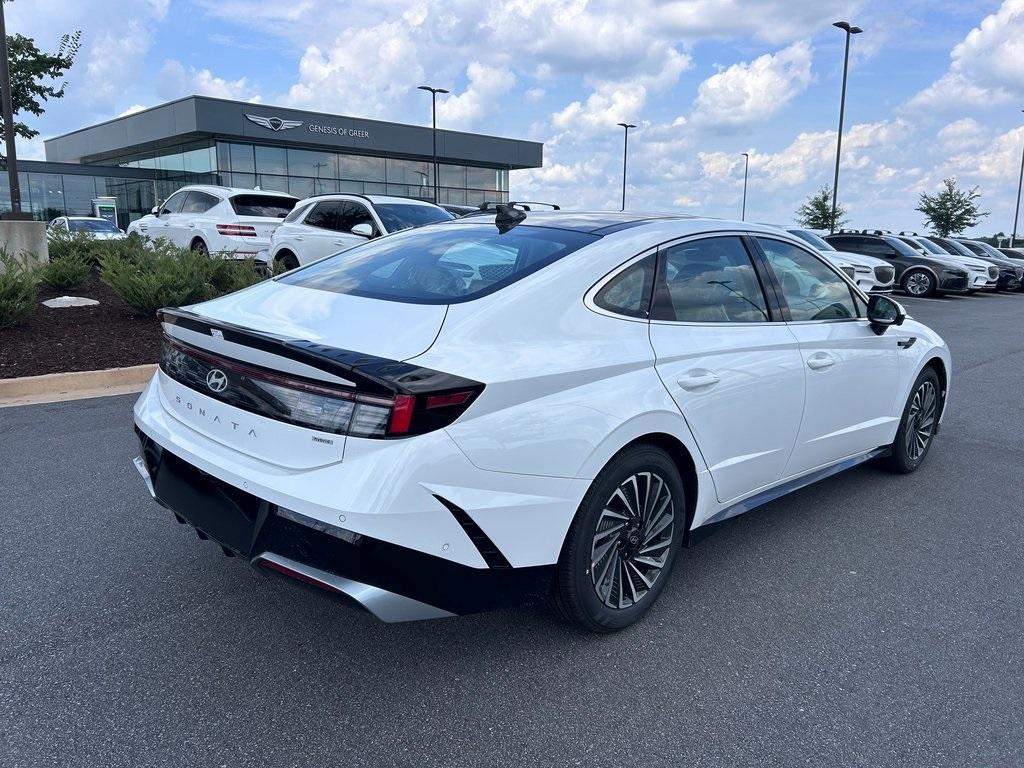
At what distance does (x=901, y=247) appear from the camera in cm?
2336

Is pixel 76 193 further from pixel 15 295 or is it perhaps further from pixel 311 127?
pixel 15 295

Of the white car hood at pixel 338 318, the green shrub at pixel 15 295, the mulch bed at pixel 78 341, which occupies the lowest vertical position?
the mulch bed at pixel 78 341

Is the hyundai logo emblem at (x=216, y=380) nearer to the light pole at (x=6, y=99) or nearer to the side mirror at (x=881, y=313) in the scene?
the side mirror at (x=881, y=313)

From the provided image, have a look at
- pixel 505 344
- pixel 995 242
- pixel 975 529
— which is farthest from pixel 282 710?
pixel 995 242

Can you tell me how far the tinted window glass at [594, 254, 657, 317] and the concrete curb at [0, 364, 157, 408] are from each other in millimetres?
5651

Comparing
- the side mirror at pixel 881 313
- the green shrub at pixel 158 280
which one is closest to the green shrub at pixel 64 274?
the green shrub at pixel 158 280

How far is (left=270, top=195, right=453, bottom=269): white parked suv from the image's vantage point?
11.7 m

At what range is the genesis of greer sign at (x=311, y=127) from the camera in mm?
39594

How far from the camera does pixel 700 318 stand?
3.44m

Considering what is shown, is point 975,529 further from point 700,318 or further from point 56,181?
point 56,181

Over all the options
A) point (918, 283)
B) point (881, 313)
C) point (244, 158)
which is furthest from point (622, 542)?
point (244, 158)

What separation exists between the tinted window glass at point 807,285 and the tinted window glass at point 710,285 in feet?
0.78

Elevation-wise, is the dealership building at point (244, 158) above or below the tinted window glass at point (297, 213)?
above

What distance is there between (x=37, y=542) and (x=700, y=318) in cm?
335
